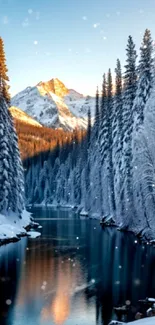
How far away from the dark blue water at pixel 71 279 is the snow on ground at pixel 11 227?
1455 mm

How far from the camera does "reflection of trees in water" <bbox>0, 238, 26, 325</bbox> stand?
1959cm

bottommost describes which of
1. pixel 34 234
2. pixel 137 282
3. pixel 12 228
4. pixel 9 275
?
pixel 137 282

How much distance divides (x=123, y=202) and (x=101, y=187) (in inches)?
656

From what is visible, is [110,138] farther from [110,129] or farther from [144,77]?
[144,77]

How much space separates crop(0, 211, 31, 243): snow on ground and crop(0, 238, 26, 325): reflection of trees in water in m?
1.43

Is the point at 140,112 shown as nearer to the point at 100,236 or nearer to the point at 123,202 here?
the point at 123,202

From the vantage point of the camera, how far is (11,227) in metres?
44.2

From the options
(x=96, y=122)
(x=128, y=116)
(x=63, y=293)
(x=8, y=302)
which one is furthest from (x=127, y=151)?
(x=8, y=302)

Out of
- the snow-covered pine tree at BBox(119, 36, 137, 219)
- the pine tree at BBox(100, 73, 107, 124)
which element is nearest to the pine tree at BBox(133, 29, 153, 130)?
the snow-covered pine tree at BBox(119, 36, 137, 219)

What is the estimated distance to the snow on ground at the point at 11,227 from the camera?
131 feet

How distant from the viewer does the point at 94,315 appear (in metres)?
19.2

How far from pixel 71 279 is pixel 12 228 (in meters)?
19.3

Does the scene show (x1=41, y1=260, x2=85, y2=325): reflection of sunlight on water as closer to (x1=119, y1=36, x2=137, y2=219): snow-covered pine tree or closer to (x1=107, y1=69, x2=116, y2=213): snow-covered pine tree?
(x1=119, y1=36, x2=137, y2=219): snow-covered pine tree

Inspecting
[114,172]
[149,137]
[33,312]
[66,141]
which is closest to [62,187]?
[66,141]
